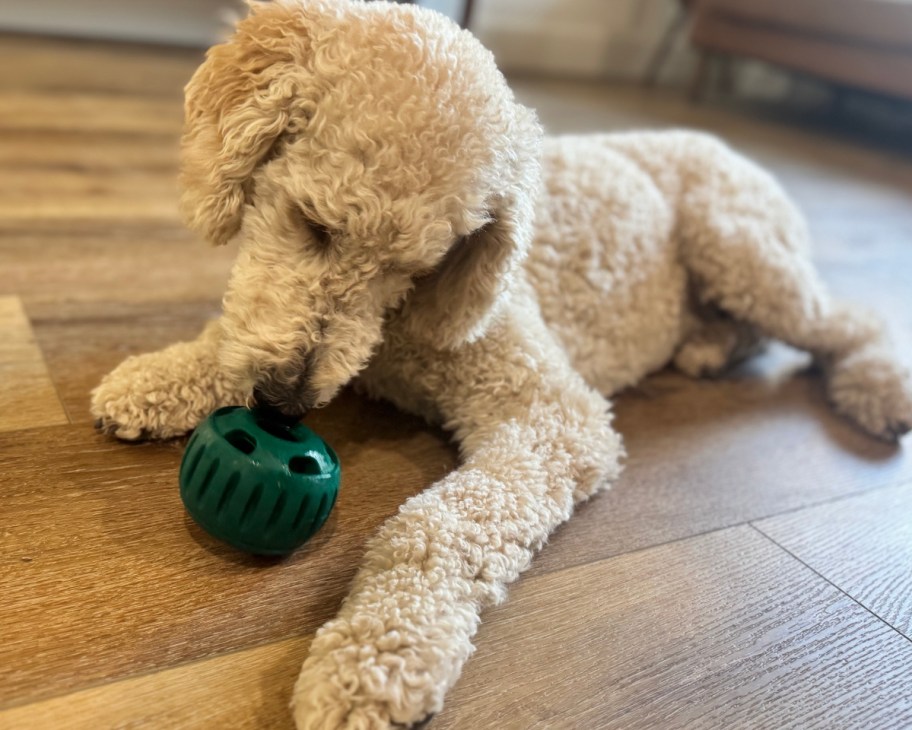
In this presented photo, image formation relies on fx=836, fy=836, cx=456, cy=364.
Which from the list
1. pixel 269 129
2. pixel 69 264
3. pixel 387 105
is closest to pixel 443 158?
pixel 387 105

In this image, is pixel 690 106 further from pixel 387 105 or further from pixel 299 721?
pixel 299 721

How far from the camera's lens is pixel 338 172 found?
3.07ft

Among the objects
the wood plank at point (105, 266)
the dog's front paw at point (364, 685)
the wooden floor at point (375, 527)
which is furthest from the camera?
the wood plank at point (105, 266)

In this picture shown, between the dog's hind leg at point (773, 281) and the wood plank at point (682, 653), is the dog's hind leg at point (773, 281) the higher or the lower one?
the higher one

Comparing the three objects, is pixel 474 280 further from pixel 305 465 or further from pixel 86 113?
pixel 86 113

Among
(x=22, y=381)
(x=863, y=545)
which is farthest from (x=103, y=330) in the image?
(x=863, y=545)

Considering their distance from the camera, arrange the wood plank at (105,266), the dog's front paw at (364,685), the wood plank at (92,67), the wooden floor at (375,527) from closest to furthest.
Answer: the dog's front paw at (364,685), the wooden floor at (375,527), the wood plank at (105,266), the wood plank at (92,67)

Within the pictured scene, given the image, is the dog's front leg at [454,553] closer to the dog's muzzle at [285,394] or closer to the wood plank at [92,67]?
the dog's muzzle at [285,394]

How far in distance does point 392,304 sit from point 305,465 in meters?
0.25

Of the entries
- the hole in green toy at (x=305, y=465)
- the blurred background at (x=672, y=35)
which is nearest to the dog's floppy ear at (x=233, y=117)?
the hole in green toy at (x=305, y=465)

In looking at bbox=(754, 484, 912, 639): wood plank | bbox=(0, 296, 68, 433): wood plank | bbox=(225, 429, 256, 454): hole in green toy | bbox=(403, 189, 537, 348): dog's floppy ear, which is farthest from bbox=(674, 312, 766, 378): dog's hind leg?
bbox=(0, 296, 68, 433): wood plank

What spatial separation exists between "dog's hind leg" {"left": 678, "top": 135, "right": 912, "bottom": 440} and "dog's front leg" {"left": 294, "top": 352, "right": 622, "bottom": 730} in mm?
522

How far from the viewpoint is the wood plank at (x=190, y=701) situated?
777 millimetres

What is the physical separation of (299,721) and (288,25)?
777mm
